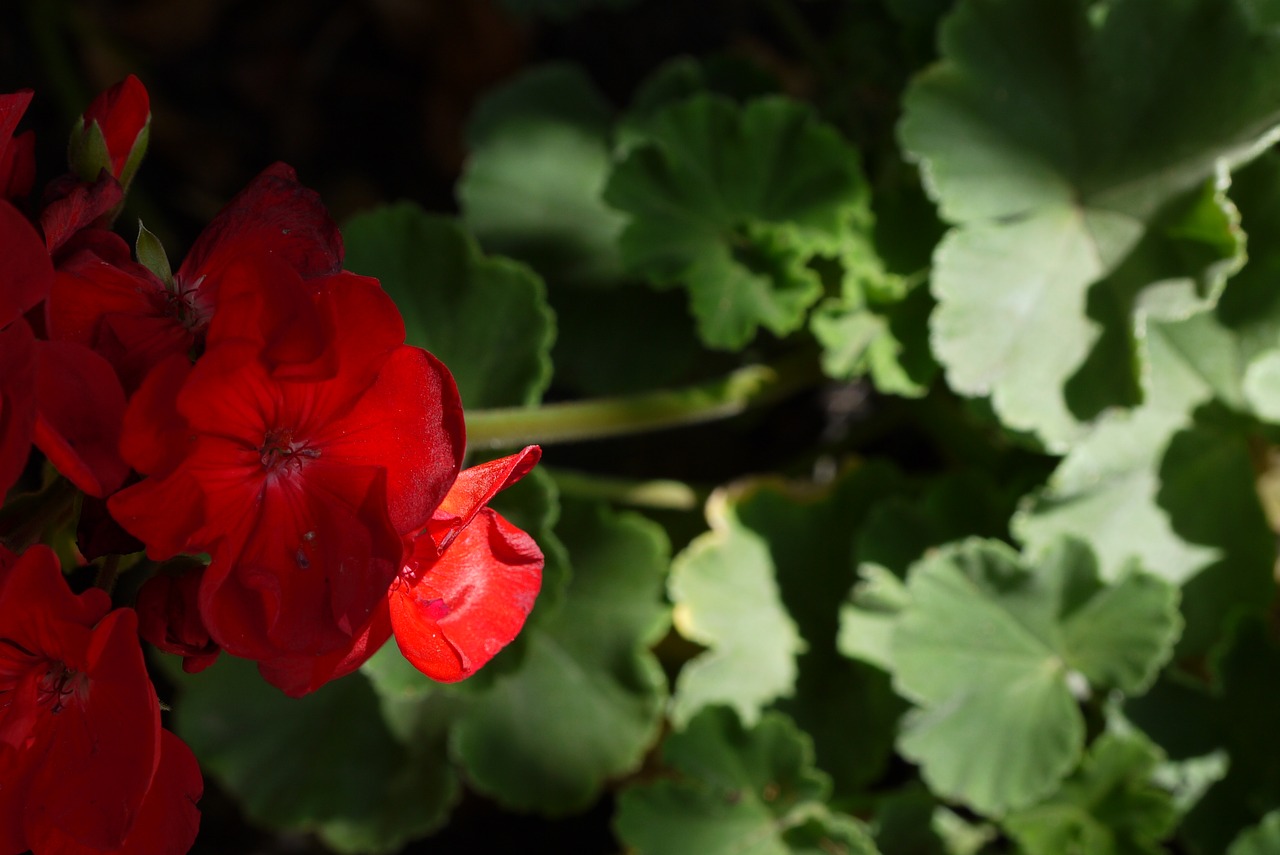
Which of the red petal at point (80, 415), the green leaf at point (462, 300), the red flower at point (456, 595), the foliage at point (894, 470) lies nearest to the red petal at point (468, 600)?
the red flower at point (456, 595)

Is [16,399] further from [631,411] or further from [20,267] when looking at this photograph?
[631,411]

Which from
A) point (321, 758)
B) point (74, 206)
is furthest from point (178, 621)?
point (321, 758)

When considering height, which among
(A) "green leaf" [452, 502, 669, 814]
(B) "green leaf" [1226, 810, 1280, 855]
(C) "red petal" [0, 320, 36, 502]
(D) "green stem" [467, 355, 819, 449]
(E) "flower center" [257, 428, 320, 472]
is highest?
(C) "red petal" [0, 320, 36, 502]

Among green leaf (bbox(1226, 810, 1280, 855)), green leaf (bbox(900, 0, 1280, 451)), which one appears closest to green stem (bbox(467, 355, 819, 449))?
green leaf (bbox(900, 0, 1280, 451))

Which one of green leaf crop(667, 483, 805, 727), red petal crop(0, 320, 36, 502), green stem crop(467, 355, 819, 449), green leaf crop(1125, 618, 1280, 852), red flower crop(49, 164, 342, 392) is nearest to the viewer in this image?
red petal crop(0, 320, 36, 502)

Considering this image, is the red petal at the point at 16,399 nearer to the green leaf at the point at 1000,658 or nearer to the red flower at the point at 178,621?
the red flower at the point at 178,621

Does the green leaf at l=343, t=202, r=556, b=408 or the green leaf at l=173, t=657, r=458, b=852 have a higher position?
the green leaf at l=343, t=202, r=556, b=408

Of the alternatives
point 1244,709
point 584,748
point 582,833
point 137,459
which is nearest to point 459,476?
point 137,459

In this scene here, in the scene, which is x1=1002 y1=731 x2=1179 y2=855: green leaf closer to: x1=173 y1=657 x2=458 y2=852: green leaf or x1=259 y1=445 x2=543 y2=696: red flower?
x1=173 y1=657 x2=458 y2=852: green leaf
